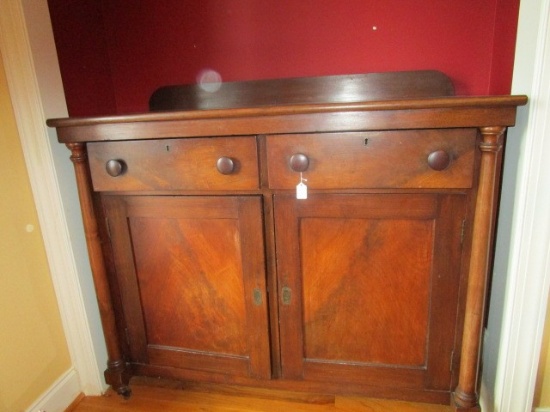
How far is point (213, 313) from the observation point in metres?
1.08

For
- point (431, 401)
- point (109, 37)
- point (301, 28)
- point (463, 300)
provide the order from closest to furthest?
point (463, 300) < point (431, 401) < point (301, 28) < point (109, 37)

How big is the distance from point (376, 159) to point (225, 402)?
973mm

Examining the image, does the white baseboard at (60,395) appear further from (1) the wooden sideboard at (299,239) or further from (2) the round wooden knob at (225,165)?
(2) the round wooden knob at (225,165)

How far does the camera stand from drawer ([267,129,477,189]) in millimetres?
818

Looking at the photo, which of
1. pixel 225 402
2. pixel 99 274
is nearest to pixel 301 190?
pixel 99 274

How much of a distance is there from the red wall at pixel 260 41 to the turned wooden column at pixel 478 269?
0.44m

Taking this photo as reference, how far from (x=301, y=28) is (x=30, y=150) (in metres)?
1.01

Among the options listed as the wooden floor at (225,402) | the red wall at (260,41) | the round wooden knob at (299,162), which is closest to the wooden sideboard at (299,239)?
the round wooden knob at (299,162)

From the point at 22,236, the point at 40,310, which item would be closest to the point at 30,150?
the point at 22,236

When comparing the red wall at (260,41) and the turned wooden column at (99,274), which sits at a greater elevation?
the red wall at (260,41)

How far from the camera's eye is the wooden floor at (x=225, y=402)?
1.16 metres

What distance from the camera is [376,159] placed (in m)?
0.85

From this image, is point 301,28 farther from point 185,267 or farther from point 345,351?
point 345,351

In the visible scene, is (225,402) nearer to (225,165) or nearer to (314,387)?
(314,387)
